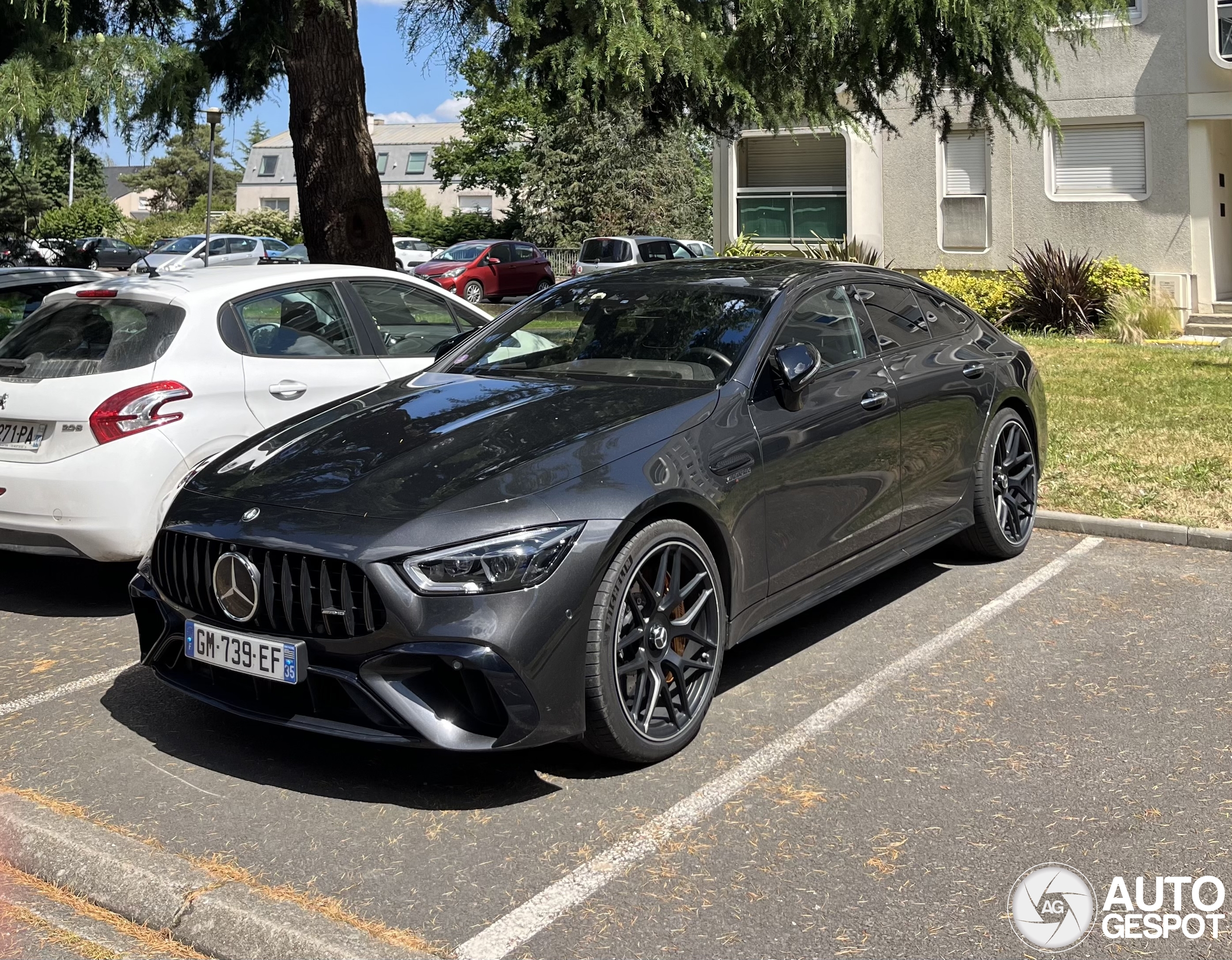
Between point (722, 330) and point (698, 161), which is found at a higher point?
point (698, 161)

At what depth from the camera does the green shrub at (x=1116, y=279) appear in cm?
1969

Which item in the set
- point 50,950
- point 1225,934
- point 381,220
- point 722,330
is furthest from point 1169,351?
point 50,950

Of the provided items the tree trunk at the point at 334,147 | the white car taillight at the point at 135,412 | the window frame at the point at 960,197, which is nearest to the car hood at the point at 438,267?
the window frame at the point at 960,197

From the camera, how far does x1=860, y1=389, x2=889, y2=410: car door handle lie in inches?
231

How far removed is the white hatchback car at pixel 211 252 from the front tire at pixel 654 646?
113 ft

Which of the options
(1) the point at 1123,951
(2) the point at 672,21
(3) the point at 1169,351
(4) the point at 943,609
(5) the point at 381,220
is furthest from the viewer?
(3) the point at 1169,351

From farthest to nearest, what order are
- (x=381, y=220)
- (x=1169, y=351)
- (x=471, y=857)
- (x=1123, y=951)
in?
1. (x=1169, y=351)
2. (x=381, y=220)
3. (x=471, y=857)
4. (x=1123, y=951)

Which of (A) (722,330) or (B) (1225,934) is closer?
(B) (1225,934)

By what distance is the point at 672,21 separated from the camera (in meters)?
10.9

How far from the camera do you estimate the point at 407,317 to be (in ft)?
26.0

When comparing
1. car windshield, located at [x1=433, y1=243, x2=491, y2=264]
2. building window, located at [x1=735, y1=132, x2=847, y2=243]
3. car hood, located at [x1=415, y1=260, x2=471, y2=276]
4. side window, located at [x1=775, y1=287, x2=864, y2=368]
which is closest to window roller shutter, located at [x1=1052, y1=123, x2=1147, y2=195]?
building window, located at [x1=735, y1=132, x2=847, y2=243]

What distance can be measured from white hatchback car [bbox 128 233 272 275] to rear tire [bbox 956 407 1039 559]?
107ft

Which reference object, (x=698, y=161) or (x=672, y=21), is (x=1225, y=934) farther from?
(x=698, y=161)

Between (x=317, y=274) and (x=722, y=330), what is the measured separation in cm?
286
